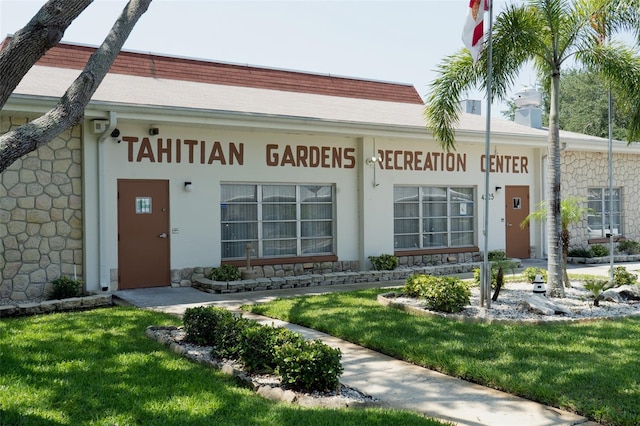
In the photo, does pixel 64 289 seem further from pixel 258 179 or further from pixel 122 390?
pixel 122 390

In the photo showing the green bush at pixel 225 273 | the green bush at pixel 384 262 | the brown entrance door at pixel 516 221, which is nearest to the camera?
the green bush at pixel 225 273

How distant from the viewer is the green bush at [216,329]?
258 inches

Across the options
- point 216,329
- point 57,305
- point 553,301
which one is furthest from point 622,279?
point 57,305

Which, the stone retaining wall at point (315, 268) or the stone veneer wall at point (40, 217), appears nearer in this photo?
the stone veneer wall at point (40, 217)

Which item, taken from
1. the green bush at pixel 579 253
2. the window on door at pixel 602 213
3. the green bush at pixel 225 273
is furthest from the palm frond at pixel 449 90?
the window on door at pixel 602 213

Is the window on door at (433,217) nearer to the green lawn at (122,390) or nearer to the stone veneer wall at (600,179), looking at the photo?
the stone veneer wall at (600,179)

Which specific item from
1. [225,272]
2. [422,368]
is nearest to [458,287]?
[422,368]

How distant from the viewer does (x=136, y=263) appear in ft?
38.9

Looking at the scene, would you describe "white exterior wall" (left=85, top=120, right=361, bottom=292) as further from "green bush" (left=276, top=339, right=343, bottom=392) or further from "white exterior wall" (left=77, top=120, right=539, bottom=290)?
"green bush" (left=276, top=339, right=343, bottom=392)

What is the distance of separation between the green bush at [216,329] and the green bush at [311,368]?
3.13 feet

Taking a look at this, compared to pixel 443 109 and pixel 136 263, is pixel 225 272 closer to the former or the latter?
pixel 136 263

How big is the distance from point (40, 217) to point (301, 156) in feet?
18.4

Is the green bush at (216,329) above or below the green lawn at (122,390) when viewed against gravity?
above

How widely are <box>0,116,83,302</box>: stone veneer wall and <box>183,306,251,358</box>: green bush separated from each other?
15.6 feet
